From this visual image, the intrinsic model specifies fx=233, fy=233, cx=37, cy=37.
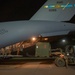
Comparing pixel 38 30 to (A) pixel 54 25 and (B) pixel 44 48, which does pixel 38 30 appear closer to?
(A) pixel 54 25

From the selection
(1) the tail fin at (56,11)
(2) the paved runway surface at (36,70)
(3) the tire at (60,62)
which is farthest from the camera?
(3) the tire at (60,62)

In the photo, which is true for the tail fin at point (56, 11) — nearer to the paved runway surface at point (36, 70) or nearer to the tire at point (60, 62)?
the paved runway surface at point (36, 70)

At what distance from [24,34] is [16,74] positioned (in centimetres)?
508

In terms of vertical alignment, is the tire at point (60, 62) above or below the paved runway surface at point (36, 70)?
above

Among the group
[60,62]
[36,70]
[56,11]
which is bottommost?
[36,70]

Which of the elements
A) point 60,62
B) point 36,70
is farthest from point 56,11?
point 60,62

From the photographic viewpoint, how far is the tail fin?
966 centimetres

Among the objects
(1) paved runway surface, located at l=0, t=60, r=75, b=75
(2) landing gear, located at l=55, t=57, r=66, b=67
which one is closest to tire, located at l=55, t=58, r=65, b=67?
(2) landing gear, located at l=55, t=57, r=66, b=67

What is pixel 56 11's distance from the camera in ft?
32.6

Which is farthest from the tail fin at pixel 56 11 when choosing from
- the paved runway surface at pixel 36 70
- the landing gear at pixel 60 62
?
the landing gear at pixel 60 62

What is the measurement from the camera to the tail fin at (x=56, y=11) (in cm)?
966

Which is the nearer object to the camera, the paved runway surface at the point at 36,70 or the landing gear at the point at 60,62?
the paved runway surface at the point at 36,70

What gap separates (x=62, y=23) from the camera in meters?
9.34

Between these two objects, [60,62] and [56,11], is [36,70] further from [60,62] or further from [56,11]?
[56,11]
